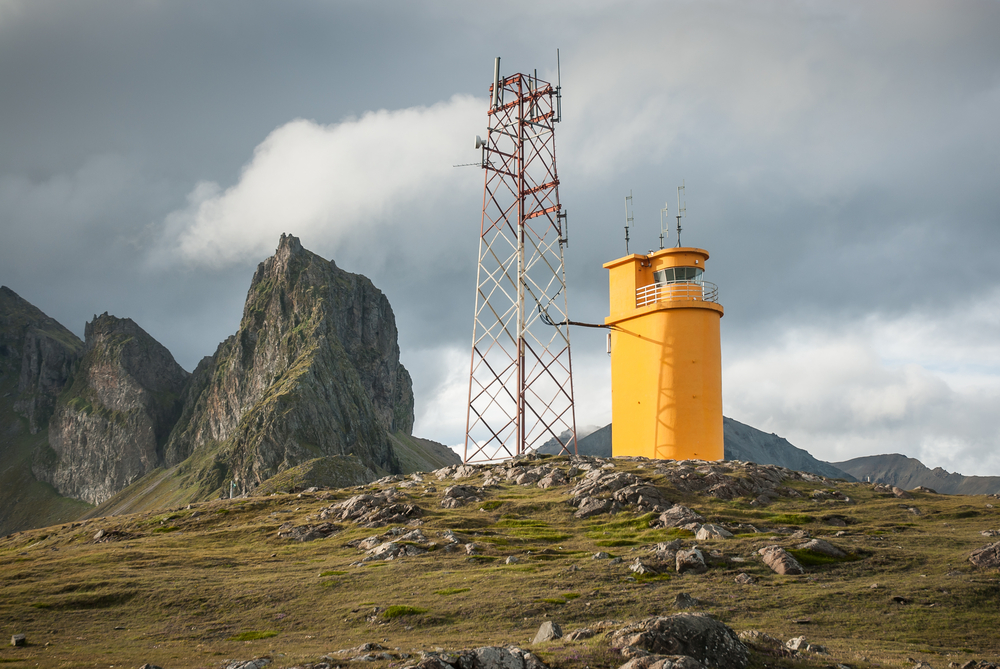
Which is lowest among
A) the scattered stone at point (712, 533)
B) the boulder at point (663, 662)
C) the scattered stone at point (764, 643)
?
the scattered stone at point (764, 643)

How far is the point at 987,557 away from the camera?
39.7m

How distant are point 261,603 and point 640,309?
140ft

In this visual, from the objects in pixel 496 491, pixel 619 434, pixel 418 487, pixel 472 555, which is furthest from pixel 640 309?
pixel 472 555

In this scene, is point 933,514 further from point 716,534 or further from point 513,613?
Result: point 513,613

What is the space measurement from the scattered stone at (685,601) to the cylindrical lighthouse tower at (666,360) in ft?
108

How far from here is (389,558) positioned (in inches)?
1807

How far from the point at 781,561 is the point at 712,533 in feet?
21.5

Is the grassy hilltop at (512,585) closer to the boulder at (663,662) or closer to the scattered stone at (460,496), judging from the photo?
the scattered stone at (460,496)

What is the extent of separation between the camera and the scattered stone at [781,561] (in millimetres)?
39406

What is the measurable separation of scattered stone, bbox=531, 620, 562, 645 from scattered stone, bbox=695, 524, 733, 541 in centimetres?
1930

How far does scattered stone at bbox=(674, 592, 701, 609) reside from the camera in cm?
3372

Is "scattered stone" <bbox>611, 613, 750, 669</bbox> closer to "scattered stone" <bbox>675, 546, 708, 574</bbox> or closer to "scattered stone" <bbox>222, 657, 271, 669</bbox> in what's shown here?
"scattered stone" <bbox>222, 657, 271, 669</bbox>

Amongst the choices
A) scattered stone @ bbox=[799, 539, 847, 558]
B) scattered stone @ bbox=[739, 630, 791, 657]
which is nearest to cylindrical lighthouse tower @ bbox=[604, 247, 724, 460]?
scattered stone @ bbox=[799, 539, 847, 558]

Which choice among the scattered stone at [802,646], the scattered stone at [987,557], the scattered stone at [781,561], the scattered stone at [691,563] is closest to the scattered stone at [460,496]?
the scattered stone at [691,563]
